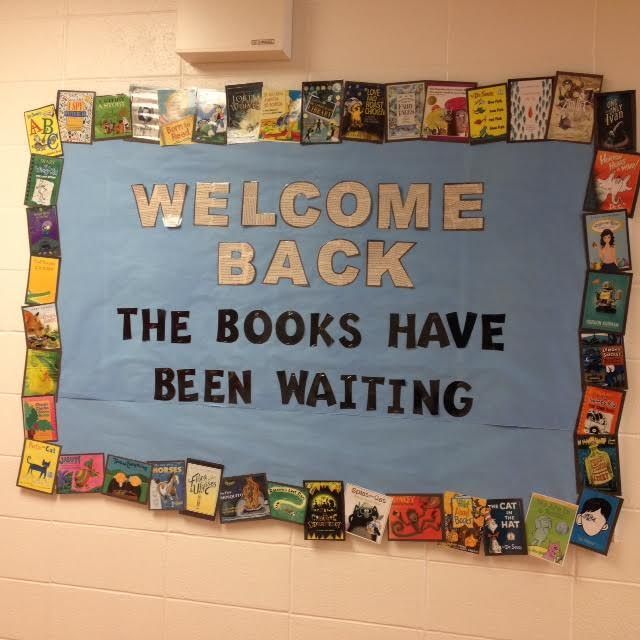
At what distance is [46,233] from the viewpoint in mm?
1758

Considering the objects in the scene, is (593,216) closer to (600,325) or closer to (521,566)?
(600,325)

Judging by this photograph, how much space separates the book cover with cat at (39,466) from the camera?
1.75 m

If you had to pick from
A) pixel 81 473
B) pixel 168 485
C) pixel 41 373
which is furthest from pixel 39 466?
pixel 168 485

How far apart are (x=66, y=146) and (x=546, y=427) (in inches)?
55.8

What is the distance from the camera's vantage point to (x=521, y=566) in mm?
1533

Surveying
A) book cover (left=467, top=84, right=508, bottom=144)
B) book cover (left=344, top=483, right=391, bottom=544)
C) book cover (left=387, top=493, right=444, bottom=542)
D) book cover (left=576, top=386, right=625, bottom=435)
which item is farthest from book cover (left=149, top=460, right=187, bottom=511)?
book cover (left=467, top=84, right=508, bottom=144)

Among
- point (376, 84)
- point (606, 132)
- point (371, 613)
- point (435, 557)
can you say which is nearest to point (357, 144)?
point (376, 84)

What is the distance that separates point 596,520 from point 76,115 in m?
1.64

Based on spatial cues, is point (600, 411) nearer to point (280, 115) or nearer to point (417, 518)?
point (417, 518)

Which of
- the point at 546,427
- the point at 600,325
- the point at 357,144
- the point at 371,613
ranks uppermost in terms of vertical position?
the point at 357,144

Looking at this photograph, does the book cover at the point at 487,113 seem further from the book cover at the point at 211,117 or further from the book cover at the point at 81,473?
the book cover at the point at 81,473

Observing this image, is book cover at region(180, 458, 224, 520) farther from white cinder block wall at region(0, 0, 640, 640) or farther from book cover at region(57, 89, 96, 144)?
book cover at region(57, 89, 96, 144)

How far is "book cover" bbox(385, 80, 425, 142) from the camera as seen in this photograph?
5.18 ft

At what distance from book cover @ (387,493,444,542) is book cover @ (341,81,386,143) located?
2.86ft
